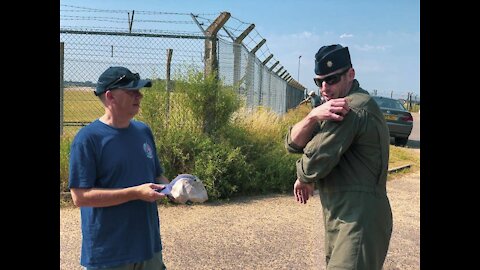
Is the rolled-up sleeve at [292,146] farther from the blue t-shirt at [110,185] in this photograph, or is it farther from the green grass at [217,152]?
the green grass at [217,152]

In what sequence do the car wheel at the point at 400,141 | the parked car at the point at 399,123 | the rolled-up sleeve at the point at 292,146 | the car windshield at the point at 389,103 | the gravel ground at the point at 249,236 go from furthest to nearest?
the car windshield at the point at 389,103 → the car wheel at the point at 400,141 → the parked car at the point at 399,123 → the gravel ground at the point at 249,236 → the rolled-up sleeve at the point at 292,146

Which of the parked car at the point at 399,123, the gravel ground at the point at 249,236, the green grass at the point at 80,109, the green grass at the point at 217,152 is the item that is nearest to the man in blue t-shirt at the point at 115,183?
the gravel ground at the point at 249,236

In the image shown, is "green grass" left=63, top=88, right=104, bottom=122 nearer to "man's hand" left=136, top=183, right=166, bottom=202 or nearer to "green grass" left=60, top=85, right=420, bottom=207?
"green grass" left=60, top=85, right=420, bottom=207

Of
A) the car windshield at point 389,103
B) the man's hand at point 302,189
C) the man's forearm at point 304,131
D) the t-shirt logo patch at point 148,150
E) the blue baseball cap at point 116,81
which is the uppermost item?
the car windshield at point 389,103

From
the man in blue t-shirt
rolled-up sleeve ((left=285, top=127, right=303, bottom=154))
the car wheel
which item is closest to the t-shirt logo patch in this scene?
the man in blue t-shirt

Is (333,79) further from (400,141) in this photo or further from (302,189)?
(400,141)

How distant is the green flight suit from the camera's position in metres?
2.48

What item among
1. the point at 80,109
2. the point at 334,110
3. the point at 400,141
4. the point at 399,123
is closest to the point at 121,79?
the point at 334,110

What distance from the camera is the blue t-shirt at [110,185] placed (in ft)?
8.04

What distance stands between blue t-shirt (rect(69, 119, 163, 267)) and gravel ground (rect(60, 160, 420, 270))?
204 cm

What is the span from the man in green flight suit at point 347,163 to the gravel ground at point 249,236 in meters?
2.13

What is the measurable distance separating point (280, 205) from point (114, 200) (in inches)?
176
